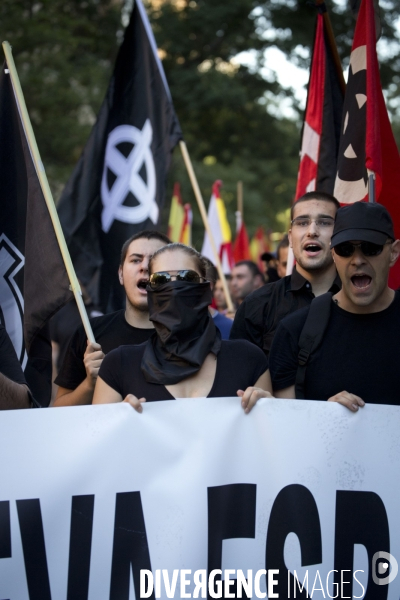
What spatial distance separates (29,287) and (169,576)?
170 cm

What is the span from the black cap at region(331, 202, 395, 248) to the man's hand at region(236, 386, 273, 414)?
0.72 metres

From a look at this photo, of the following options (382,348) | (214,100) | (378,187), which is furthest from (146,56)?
(214,100)

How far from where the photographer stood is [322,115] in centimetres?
588

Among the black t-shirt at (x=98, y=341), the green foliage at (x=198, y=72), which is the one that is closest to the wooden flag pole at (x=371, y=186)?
the black t-shirt at (x=98, y=341)

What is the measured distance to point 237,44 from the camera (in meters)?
24.7

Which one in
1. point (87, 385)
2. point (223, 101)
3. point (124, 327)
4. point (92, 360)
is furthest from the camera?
point (223, 101)

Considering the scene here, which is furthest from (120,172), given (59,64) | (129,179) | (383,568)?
(59,64)

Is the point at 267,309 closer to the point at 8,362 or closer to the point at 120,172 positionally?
the point at 8,362

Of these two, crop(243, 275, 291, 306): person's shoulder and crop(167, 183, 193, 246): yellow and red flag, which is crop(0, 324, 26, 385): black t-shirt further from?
crop(167, 183, 193, 246): yellow and red flag

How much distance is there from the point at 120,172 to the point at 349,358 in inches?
121

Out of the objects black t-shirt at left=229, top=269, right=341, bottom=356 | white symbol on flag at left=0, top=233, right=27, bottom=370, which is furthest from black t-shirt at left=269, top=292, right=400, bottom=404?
white symbol on flag at left=0, top=233, right=27, bottom=370

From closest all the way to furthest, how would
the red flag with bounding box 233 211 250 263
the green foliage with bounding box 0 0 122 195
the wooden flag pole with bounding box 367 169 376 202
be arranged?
the wooden flag pole with bounding box 367 169 376 202 → the red flag with bounding box 233 211 250 263 → the green foliage with bounding box 0 0 122 195

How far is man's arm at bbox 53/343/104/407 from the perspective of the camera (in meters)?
3.84

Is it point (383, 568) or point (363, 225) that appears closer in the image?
point (383, 568)
